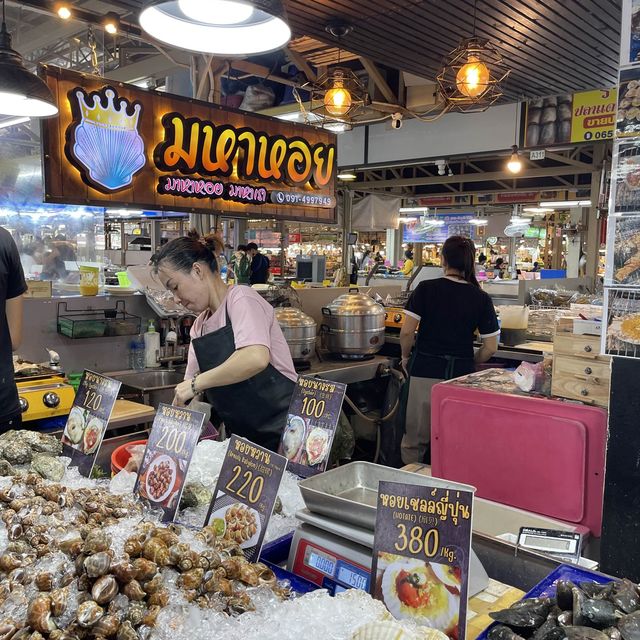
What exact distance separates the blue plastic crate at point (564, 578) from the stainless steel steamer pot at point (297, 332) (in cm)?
346

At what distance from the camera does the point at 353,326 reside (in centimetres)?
514

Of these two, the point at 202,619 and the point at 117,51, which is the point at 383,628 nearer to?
→ the point at 202,619

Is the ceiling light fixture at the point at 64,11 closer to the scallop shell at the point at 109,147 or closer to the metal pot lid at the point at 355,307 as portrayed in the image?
the scallop shell at the point at 109,147

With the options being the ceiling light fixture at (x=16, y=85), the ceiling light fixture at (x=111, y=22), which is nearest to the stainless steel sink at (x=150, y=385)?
the ceiling light fixture at (x=16, y=85)

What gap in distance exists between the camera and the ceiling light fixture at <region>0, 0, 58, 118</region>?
2.86 meters

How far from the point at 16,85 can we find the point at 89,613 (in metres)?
2.63

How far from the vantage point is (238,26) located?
6.16 feet

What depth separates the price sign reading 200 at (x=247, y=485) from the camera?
4.83 ft

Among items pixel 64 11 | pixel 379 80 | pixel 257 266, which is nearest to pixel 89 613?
pixel 64 11

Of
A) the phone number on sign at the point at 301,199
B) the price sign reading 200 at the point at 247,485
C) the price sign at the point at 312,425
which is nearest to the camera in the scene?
the price sign reading 200 at the point at 247,485

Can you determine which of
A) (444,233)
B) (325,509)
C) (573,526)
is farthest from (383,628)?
(444,233)

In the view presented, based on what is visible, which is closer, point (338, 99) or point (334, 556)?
point (334, 556)

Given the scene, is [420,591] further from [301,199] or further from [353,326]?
[301,199]

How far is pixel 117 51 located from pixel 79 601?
9515 mm
